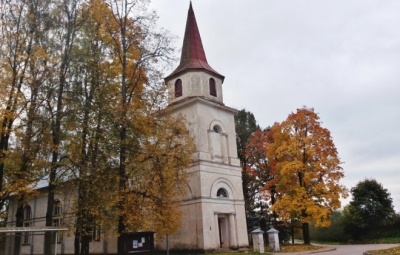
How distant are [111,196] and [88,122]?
12.1 ft

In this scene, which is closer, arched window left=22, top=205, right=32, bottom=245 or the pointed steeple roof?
the pointed steeple roof

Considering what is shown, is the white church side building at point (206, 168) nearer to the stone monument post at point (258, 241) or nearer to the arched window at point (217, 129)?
the arched window at point (217, 129)

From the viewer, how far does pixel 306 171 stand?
29.7 m

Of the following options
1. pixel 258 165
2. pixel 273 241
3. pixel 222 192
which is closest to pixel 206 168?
pixel 222 192

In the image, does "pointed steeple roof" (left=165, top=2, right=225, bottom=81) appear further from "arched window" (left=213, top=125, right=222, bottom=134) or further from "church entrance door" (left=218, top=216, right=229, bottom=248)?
"church entrance door" (left=218, top=216, right=229, bottom=248)

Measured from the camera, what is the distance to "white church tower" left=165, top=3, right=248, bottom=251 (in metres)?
25.0

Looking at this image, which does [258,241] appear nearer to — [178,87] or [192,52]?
[178,87]

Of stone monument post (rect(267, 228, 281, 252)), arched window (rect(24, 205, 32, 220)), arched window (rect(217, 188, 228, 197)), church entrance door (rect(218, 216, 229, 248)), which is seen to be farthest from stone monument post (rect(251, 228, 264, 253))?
arched window (rect(24, 205, 32, 220))

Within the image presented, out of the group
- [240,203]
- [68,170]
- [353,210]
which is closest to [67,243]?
[240,203]

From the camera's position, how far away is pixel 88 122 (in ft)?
56.8

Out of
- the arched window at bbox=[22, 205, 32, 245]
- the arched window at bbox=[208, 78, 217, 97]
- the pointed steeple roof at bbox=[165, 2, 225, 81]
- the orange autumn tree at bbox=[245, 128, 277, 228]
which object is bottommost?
the arched window at bbox=[22, 205, 32, 245]

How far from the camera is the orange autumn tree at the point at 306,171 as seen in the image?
28486 mm

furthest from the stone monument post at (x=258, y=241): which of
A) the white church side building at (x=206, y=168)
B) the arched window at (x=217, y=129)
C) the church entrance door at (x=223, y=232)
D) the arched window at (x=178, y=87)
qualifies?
the arched window at (x=178, y=87)

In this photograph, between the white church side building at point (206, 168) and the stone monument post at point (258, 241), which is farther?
the white church side building at point (206, 168)
